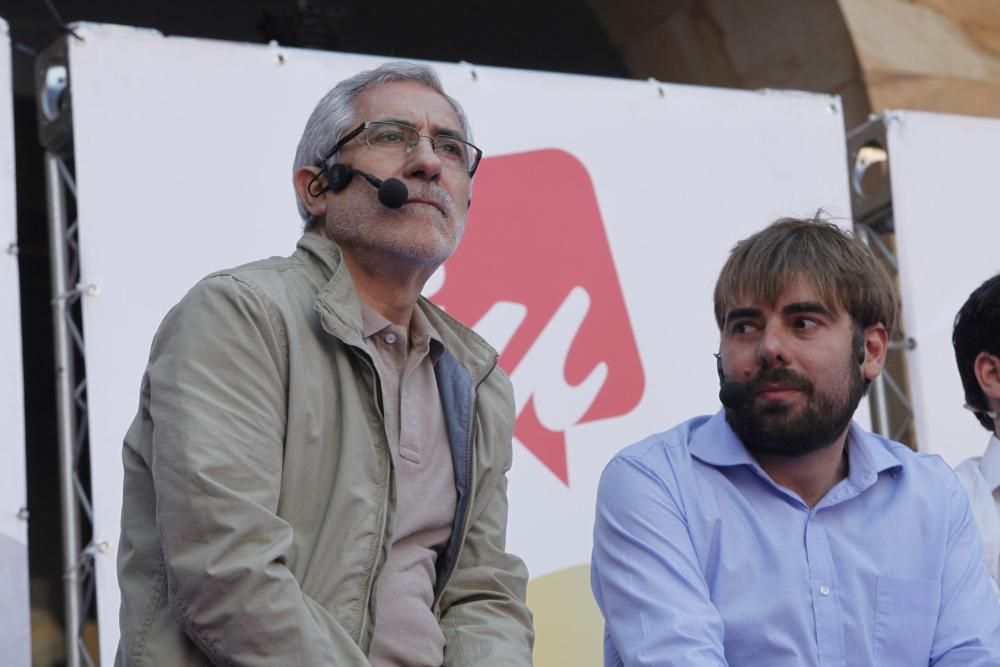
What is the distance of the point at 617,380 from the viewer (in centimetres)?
432

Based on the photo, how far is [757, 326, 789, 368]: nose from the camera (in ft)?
9.36

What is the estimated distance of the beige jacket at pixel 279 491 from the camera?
7.34ft

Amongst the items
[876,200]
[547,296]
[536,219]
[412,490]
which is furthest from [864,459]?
[876,200]

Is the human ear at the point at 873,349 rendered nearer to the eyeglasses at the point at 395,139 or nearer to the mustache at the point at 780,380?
the mustache at the point at 780,380

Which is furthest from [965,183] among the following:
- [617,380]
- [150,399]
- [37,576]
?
[37,576]

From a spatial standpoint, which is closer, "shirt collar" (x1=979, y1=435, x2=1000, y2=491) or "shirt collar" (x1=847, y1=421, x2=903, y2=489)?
"shirt collar" (x1=847, y1=421, x2=903, y2=489)

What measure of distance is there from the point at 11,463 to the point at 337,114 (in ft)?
4.50

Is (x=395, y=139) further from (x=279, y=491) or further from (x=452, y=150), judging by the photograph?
(x=279, y=491)

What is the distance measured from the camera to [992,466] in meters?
3.47

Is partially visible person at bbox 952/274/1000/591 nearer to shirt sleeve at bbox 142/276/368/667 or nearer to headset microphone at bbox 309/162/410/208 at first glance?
headset microphone at bbox 309/162/410/208

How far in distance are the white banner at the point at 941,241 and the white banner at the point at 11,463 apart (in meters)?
2.68

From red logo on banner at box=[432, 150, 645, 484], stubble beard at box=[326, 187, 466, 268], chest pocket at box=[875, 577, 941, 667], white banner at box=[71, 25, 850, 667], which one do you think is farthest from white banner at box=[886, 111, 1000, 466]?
stubble beard at box=[326, 187, 466, 268]

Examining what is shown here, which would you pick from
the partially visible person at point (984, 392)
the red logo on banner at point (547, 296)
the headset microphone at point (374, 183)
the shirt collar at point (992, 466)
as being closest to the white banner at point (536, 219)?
the red logo on banner at point (547, 296)

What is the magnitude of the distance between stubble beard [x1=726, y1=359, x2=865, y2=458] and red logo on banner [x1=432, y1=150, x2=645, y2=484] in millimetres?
1343
